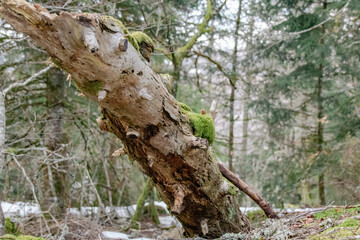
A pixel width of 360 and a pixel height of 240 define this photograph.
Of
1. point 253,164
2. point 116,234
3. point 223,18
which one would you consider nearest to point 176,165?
point 116,234

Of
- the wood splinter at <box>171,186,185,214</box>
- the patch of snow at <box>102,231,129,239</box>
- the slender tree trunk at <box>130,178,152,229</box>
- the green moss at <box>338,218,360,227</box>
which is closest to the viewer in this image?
the green moss at <box>338,218,360,227</box>

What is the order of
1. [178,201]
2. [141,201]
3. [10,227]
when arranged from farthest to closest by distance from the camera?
[141,201], [10,227], [178,201]

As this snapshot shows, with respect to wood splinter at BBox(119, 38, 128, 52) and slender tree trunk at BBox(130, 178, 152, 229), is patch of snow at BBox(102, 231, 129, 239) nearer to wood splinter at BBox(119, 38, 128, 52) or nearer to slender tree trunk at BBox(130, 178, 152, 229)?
slender tree trunk at BBox(130, 178, 152, 229)

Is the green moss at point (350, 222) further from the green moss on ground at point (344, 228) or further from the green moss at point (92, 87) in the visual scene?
the green moss at point (92, 87)

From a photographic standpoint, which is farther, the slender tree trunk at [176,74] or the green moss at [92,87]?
the slender tree trunk at [176,74]

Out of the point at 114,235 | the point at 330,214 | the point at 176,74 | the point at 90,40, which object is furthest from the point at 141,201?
the point at 90,40

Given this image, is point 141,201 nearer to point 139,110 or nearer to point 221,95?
point 221,95

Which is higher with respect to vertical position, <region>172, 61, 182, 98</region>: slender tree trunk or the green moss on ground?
<region>172, 61, 182, 98</region>: slender tree trunk

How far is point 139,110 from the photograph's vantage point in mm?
2312

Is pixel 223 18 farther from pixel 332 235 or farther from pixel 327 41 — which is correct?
pixel 332 235

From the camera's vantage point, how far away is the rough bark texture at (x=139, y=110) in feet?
6.07

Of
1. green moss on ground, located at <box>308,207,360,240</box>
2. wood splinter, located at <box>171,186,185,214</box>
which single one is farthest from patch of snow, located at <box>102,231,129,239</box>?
green moss on ground, located at <box>308,207,360,240</box>

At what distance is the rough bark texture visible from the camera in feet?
6.07

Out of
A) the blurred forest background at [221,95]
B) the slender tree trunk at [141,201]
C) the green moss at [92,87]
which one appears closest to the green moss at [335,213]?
the green moss at [92,87]
